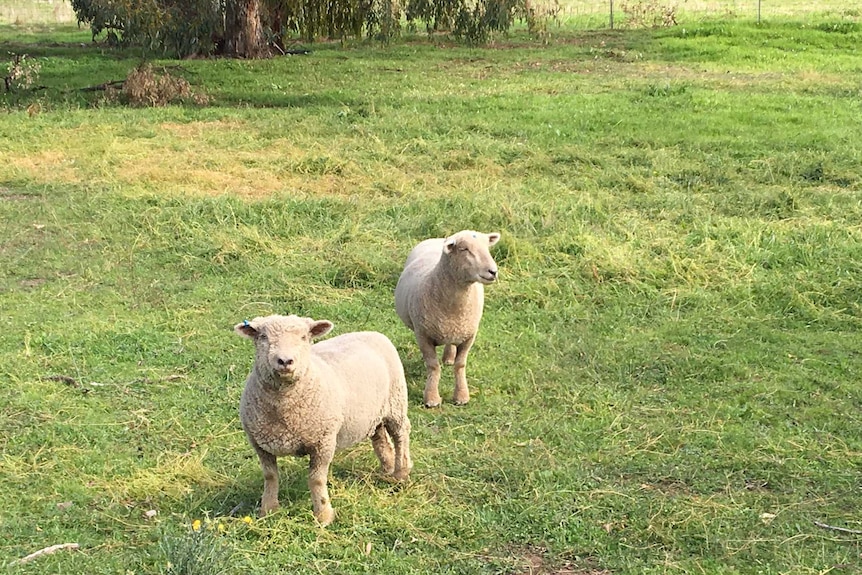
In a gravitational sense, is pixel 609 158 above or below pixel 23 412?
above

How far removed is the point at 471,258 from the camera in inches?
234

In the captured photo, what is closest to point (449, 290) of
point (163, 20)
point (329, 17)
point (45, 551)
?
point (45, 551)

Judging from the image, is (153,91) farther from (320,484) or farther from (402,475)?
(320,484)

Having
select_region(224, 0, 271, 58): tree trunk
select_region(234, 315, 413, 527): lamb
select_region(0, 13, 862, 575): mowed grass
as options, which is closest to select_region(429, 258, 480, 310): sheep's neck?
select_region(0, 13, 862, 575): mowed grass

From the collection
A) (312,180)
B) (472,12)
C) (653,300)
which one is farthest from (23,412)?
(472,12)

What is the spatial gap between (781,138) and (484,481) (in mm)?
9498

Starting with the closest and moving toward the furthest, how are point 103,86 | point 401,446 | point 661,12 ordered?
point 401,446, point 103,86, point 661,12

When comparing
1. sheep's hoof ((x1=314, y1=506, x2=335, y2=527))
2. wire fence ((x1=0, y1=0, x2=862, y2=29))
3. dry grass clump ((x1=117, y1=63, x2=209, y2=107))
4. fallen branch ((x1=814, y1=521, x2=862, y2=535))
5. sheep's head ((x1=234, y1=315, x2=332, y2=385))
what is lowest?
fallen branch ((x1=814, y1=521, x2=862, y2=535))

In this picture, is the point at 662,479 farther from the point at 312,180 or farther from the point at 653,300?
the point at 312,180

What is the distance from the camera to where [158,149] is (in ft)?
42.3

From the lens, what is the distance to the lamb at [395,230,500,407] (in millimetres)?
5969

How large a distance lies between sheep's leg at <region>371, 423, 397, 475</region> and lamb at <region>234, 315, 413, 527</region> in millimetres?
84

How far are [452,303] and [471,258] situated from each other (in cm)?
37

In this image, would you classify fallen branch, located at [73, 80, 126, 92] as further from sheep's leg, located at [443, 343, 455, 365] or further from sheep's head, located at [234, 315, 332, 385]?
sheep's head, located at [234, 315, 332, 385]
